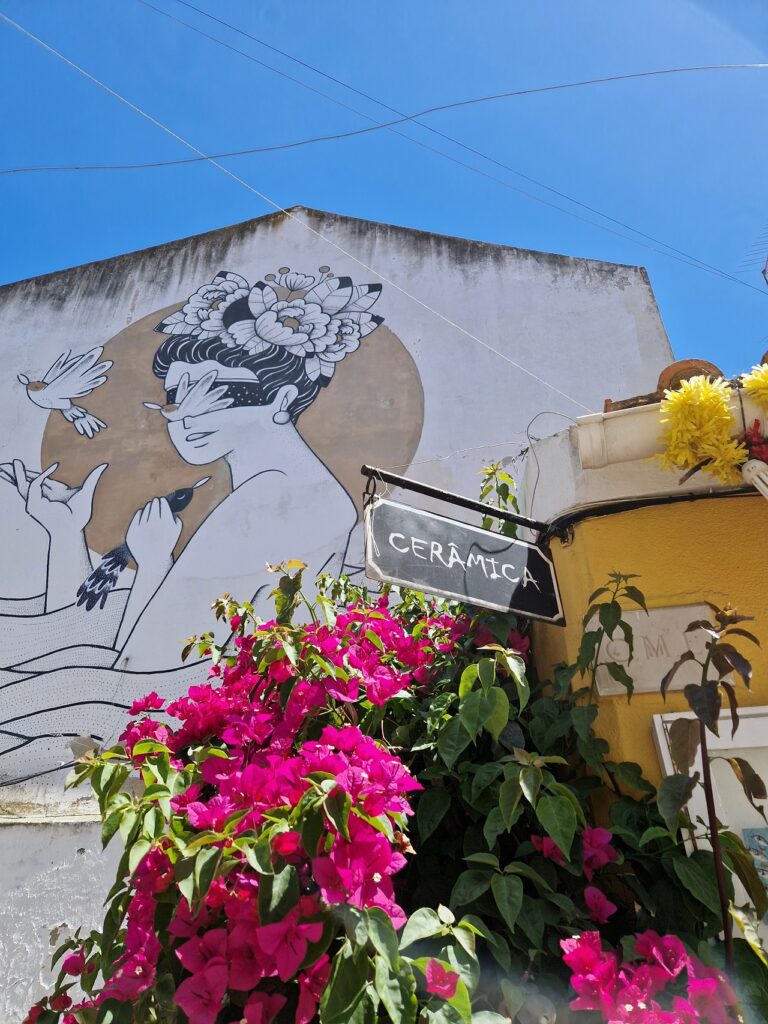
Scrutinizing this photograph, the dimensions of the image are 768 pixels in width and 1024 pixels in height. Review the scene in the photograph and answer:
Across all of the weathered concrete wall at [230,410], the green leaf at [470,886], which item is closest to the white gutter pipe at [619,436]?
the green leaf at [470,886]

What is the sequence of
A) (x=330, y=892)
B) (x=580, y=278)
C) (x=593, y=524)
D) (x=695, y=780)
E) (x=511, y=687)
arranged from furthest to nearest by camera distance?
(x=580, y=278), (x=593, y=524), (x=511, y=687), (x=695, y=780), (x=330, y=892)

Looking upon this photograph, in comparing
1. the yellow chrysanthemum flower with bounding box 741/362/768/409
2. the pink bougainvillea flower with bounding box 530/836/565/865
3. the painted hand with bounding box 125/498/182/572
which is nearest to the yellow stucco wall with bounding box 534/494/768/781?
the yellow chrysanthemum flower with bounding box 741/362/768/409

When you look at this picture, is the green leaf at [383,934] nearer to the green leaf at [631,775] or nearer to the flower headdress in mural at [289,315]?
the green leaf at [631,775]

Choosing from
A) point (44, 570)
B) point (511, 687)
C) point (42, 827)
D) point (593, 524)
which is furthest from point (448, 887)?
point (44, 570)

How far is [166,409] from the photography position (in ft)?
18.0

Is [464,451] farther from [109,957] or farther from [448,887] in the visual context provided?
[109,957]

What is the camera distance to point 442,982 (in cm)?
110

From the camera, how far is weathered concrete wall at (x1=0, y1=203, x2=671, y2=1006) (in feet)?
14.8

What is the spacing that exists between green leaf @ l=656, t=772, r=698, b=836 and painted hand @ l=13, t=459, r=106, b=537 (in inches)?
181

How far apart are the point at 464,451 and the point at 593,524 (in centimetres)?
268

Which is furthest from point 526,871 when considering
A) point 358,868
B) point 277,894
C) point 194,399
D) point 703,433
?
point 194,399

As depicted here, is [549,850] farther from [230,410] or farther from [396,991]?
[230,410]

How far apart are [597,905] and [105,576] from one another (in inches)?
159

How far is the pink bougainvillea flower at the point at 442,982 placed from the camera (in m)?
1.10
